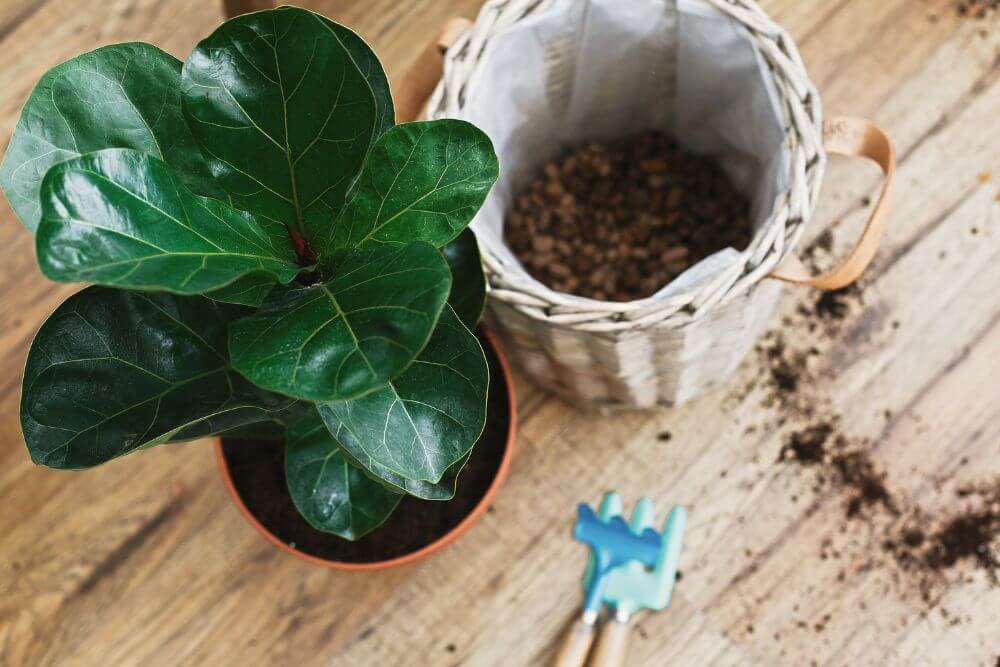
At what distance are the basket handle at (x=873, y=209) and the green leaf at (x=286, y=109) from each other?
404 mm

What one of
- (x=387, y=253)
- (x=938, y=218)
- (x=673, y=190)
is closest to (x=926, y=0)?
(x=938, y=218)

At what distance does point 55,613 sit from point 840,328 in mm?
910

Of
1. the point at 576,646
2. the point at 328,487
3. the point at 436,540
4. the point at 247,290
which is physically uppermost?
the point at 247,290

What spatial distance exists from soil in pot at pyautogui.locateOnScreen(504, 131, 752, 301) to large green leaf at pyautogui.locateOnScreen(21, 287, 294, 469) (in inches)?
18.7

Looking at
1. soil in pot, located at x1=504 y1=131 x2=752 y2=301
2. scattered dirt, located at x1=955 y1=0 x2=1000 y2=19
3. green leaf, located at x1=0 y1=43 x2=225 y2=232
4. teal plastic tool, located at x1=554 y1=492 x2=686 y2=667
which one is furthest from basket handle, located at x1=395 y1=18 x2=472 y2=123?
scattered dirt, located at x1=955 y1=0 x2=1000 y2=19

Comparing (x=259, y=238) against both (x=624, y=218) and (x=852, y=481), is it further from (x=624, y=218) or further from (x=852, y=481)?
(x=852, y=481)

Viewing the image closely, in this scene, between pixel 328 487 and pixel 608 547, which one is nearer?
pixel 328 487

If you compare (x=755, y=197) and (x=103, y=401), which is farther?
(x=755, y=197)

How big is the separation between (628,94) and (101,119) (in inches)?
24.0

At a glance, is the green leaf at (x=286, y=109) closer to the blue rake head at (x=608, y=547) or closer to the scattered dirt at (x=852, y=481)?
the blue rake head at (x=608, y=547)

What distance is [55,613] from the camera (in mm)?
1045

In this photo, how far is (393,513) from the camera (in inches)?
37.5

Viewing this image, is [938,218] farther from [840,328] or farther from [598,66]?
[598,66]

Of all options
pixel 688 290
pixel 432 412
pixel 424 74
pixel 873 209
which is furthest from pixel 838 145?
pixel 432 412
